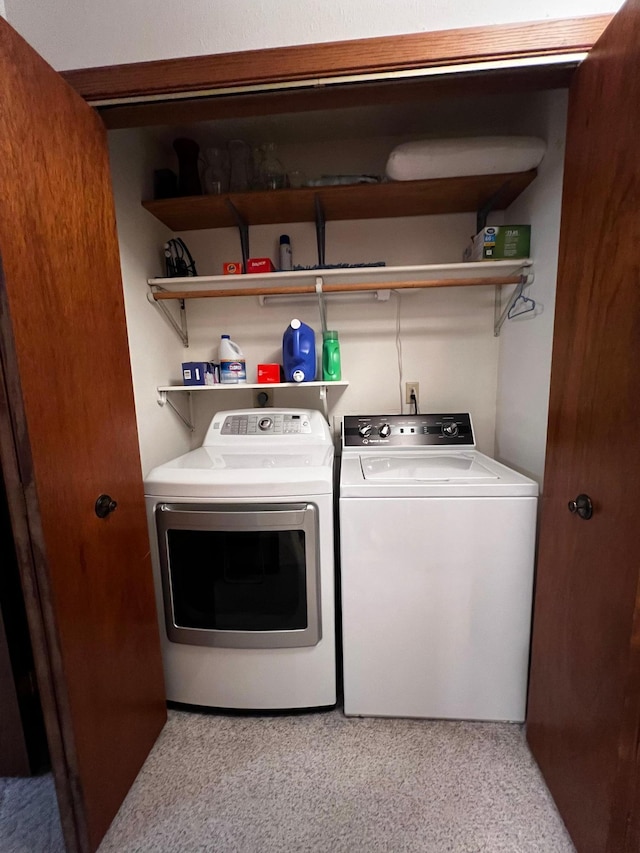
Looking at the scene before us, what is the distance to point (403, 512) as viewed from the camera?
1203 mm

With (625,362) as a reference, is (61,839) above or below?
below

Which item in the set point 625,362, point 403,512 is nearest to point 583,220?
point 625,362

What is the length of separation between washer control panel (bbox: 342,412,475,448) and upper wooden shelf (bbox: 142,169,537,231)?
97cm

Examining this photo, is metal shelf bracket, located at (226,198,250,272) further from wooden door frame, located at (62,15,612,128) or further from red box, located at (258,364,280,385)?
wooden door frame, located at (62,15,612,128)

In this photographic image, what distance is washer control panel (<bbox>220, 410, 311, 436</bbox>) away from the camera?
1.70 metres

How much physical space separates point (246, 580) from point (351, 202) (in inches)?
64.0

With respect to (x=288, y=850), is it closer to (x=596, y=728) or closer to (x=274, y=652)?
(x=274, y=652)

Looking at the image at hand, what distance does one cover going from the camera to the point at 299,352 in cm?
167

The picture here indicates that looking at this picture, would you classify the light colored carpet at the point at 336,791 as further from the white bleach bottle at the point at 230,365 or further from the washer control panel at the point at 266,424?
the white bleach bottle at the point at 230,365

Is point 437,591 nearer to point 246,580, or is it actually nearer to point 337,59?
point 246,580

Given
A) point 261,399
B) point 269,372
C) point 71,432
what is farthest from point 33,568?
point 261,399

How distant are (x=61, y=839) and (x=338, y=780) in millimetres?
815

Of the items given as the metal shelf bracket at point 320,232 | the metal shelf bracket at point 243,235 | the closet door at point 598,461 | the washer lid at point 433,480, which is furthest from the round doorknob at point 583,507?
the metal shelf bracket at point 243,235

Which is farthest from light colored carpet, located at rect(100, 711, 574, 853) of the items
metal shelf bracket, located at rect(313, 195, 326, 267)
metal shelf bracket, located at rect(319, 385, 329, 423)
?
metal shelf bracket, located at rect(313, 195, 326, 267)
